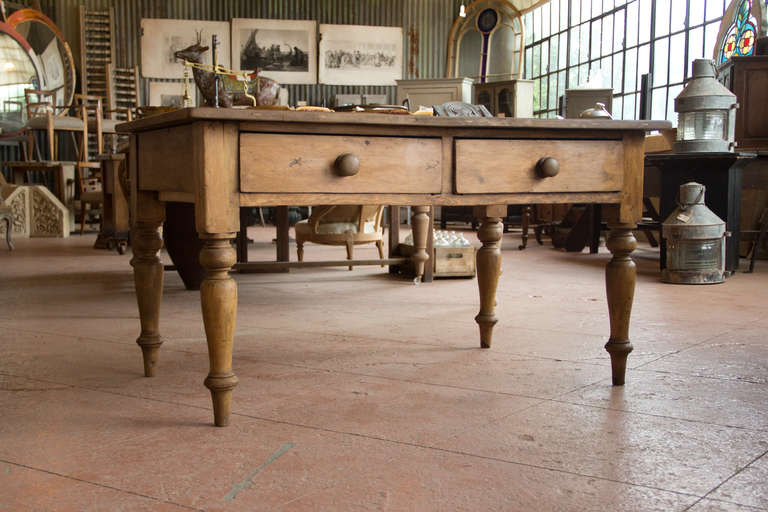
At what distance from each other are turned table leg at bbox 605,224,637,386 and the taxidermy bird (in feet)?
3.98

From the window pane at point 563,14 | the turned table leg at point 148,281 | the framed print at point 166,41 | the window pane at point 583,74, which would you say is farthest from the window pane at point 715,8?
the framed print at point 166,41

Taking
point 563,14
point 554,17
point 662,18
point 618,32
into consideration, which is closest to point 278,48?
point 554,17

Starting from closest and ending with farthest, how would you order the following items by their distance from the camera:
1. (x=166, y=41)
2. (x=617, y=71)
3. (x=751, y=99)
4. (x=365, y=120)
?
(x=365, y=120) < (x=751, y=99) < (x=617, y=71) < (x=166, y=41)

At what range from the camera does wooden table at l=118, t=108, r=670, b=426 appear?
6.23 ft

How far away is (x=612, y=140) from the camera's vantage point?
91.7 inches

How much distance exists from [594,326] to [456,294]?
1196 mm

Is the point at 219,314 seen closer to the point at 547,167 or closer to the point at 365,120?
the point at 365,120

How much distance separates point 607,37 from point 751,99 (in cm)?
415

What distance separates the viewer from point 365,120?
2.02 metres

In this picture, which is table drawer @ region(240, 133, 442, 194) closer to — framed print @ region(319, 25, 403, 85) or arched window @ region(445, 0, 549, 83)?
arched window @ region(445, 0, 549, 83)

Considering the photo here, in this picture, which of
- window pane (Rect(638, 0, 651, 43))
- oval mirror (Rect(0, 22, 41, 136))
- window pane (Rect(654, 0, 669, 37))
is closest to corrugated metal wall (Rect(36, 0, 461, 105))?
oval mirror (Rect(0, 22, 41, 136))

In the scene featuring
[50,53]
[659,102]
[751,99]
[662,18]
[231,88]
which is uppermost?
[50,53]

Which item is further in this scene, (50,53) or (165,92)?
(165,92)

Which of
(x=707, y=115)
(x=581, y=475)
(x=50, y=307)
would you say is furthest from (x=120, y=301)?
(x=707, y=115)
